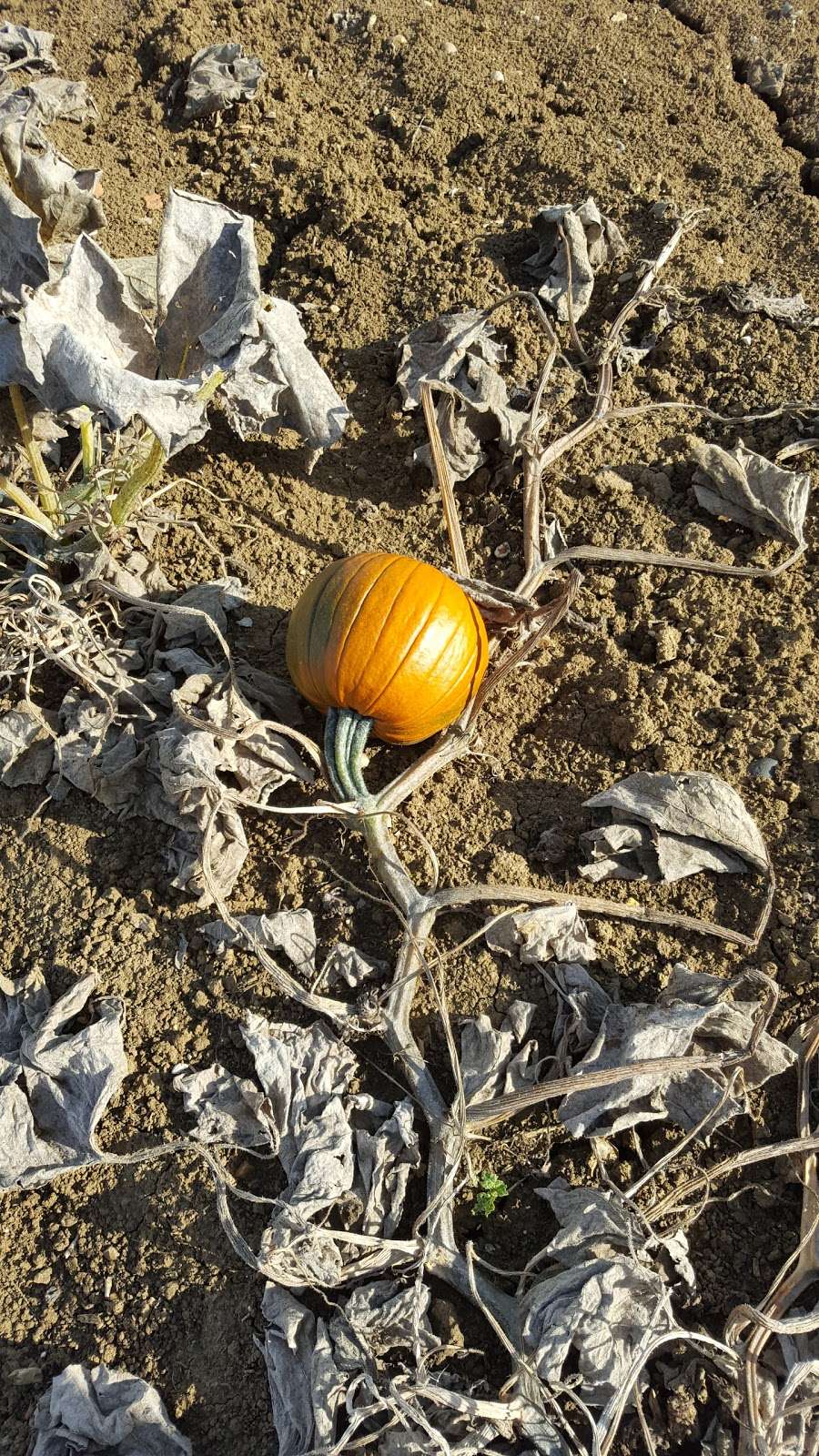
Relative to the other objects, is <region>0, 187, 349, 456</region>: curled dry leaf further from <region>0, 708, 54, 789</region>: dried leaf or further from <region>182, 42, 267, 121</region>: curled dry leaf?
<region>182, 42, 267, 121</region>: curled dry leaf

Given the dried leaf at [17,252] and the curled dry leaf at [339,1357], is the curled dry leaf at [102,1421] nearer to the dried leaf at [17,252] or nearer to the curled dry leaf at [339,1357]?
the curled dry leaf at [339,1357]

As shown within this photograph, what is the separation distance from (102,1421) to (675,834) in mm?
1742

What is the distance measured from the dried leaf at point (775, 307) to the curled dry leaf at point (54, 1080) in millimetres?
2941

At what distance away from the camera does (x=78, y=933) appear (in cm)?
244

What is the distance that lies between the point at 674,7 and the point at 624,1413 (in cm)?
506

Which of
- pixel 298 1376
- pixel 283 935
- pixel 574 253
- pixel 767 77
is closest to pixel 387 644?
pixel 283 935

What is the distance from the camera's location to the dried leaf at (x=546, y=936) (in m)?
2.33

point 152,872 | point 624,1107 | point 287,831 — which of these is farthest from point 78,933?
point 624,1107

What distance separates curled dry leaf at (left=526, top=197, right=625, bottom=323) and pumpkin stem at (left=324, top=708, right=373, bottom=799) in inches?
68.7

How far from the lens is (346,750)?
98.2 inches

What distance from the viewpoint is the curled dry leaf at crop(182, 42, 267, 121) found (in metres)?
3.93

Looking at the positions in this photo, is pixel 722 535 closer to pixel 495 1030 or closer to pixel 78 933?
pixel 495 1030

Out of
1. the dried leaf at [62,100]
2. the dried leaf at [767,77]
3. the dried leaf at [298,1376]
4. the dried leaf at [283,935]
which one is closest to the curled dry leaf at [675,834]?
the dried leaf at [283,935]

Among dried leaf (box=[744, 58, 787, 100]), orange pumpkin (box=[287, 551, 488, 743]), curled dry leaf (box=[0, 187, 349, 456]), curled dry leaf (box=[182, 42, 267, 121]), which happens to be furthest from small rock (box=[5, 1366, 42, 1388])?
dried leaf (box=[744, 58, 787, 100])
